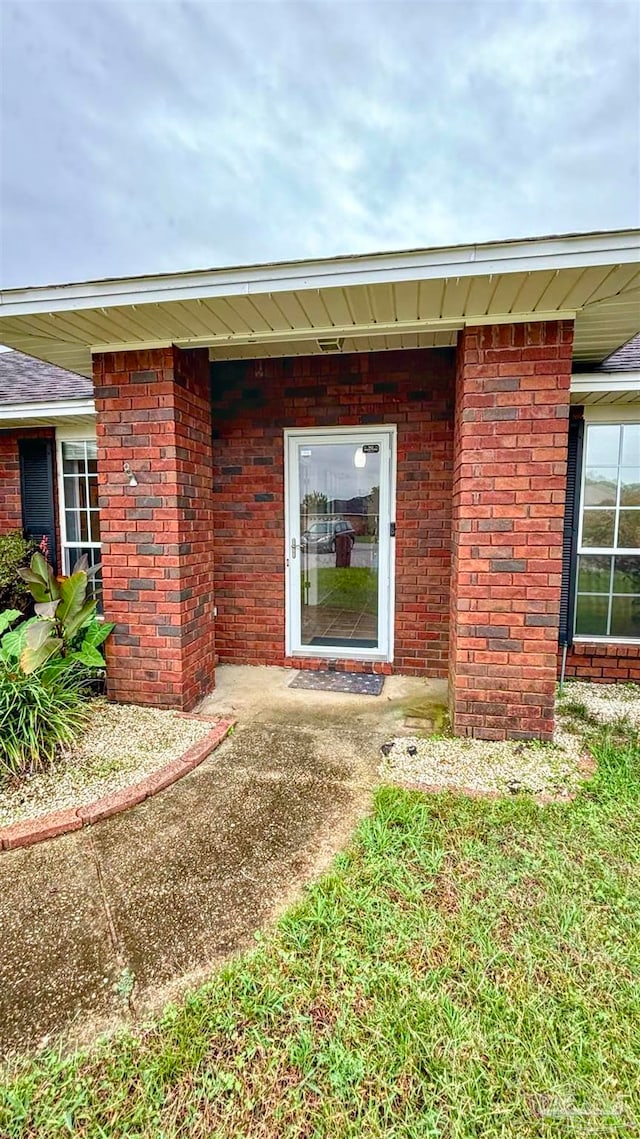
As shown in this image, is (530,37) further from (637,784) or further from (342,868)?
(342,868)

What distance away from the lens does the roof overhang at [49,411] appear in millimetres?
4943

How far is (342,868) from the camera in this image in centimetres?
219

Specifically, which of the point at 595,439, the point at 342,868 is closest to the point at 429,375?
the point at 595,439

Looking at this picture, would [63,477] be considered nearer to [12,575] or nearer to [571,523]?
[12,575]

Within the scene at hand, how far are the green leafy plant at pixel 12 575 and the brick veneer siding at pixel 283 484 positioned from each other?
212cm

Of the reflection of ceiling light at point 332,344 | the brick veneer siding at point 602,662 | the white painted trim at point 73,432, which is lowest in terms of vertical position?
the brick veneer siding at point 602,662

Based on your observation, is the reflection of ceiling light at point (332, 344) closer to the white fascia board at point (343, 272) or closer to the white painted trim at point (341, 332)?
the white painted trim at point (341, 332)

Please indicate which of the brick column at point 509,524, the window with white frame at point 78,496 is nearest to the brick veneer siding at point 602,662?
the brick column at point 509,524

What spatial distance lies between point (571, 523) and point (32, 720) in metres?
4.36

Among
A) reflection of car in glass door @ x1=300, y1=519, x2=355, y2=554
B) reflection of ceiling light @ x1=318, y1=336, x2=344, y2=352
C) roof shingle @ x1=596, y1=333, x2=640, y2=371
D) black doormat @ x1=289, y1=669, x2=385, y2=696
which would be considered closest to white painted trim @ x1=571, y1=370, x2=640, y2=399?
roof shingle @ x1=596, y1=333, x2=640, y2=371

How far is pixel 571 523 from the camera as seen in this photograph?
4.59 meters

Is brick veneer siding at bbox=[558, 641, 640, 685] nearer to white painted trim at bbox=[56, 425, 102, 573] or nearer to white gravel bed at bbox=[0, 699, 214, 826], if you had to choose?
white gravel bed at bbox=[0, 699, 214, 826]

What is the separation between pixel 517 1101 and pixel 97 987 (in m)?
1.27

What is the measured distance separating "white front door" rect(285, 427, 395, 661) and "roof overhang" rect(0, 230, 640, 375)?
1.11 metres
